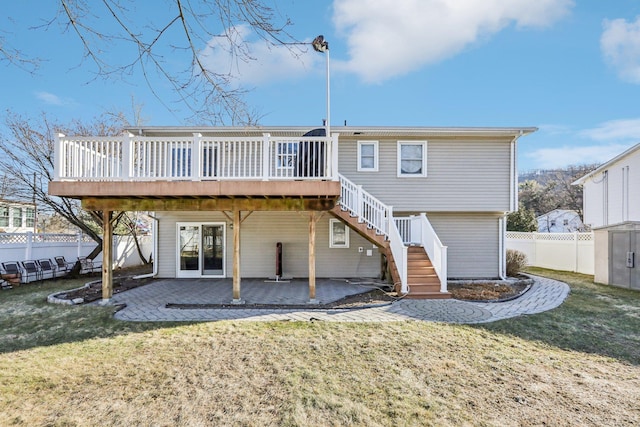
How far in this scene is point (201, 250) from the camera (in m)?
11.1

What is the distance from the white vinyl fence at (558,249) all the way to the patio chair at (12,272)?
20.1m

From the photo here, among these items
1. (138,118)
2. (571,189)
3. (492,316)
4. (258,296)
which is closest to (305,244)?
(258,296)

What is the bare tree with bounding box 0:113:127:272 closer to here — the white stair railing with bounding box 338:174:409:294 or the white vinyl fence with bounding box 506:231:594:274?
the white stair railing with bounding box 338:174:409:294

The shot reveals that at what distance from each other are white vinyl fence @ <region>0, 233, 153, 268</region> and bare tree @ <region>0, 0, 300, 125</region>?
10.9 meters

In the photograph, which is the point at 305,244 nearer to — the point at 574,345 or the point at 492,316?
Result: the point at 492,316

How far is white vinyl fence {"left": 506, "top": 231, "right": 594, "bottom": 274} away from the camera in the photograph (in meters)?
12.8

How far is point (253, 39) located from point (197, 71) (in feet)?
2.52

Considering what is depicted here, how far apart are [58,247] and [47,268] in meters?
1.20

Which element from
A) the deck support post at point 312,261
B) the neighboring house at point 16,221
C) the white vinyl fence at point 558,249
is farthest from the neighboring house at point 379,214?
the neighboring house at point 16,221

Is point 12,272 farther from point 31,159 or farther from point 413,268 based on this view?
point 413,268

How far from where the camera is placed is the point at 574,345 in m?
4.89

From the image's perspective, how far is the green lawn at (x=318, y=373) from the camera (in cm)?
304

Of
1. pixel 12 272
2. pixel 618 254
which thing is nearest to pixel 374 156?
pixel 618 254

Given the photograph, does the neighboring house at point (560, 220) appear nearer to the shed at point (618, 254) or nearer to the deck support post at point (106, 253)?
the shed at point (618, 254)
